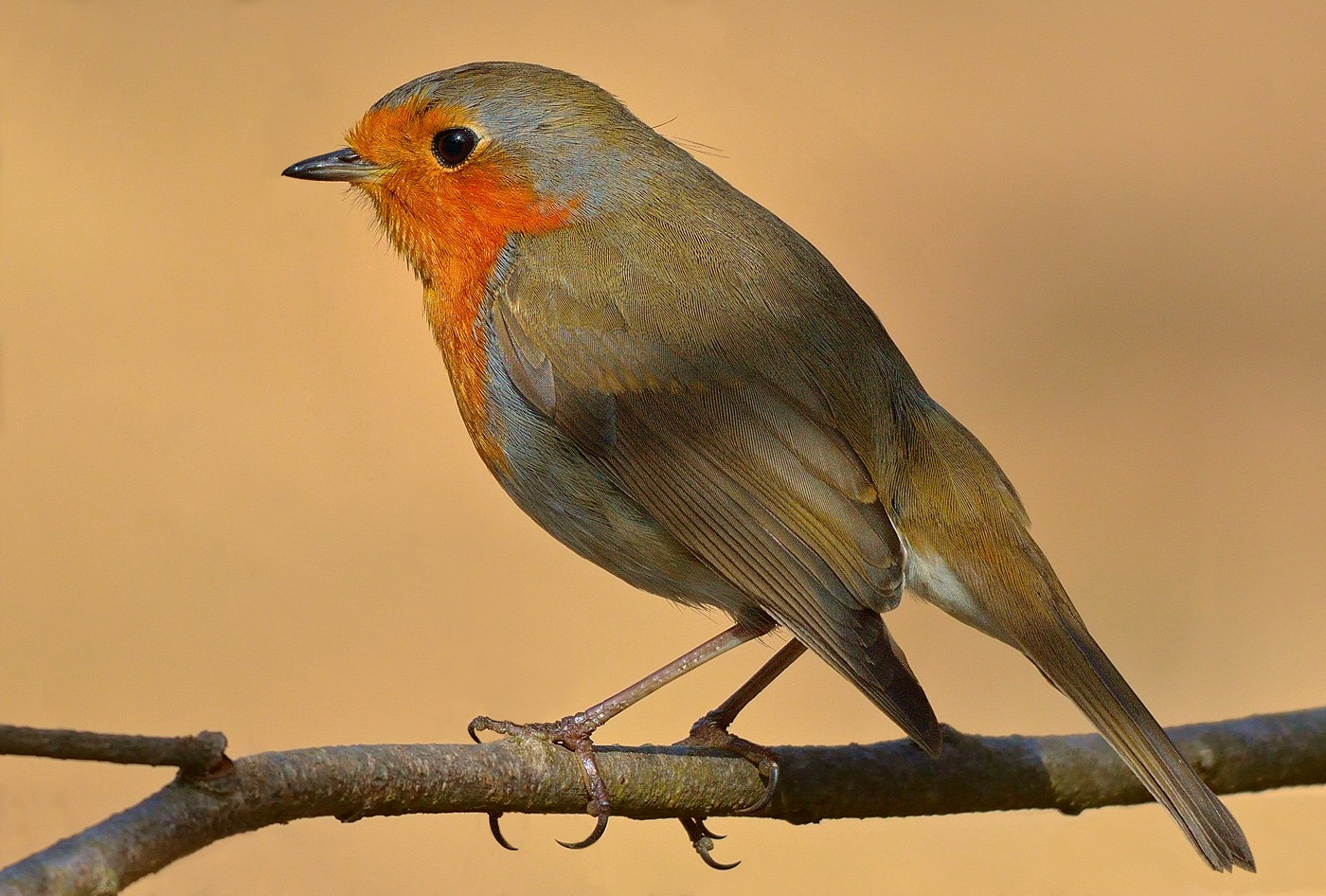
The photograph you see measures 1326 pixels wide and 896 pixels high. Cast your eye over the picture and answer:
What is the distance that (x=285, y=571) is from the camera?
5.76 metres

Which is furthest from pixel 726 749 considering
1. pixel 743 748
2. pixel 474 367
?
pixel 474 367

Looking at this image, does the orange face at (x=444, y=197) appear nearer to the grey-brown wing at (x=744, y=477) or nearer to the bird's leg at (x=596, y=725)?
the grey-brown wing at (x=744, y=477)

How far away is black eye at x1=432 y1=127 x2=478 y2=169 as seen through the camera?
11.7 feet

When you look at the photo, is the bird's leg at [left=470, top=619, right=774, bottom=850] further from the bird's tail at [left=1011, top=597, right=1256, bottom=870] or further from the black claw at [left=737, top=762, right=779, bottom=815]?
the bird's tail at [left=1011, top=597, right=1256, bottom=870]

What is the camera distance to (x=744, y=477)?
3223 millimetres

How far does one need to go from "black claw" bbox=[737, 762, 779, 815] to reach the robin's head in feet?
4.13

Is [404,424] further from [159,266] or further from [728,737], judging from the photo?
[728,737]

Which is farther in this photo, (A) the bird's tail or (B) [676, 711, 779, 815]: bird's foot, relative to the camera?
(B) [676, 711, 779, 815]: bird's foot

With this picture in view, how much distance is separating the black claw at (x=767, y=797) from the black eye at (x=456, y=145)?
1.50 m

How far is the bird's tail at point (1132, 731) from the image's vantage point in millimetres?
2852

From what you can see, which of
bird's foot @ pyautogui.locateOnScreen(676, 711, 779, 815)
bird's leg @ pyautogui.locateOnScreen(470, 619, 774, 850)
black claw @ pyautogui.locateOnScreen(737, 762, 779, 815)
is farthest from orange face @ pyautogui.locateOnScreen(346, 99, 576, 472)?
black claw @ pyautogui.locateOnScreen(737, 762, 779, 815)

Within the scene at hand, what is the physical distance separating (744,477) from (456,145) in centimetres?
103

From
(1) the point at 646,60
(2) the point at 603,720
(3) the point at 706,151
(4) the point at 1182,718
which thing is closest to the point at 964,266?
(1) the point at 646,60

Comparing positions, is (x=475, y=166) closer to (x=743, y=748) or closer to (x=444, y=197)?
(x=444, y=197)
